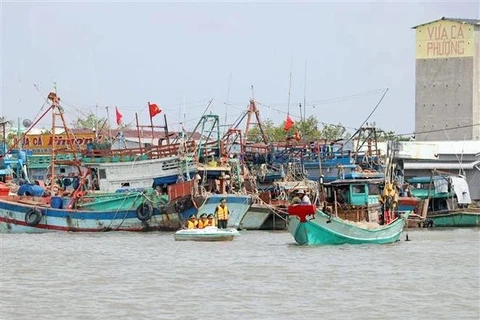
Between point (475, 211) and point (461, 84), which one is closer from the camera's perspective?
point (475, 211)

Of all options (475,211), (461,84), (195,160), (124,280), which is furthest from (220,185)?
(461,84)

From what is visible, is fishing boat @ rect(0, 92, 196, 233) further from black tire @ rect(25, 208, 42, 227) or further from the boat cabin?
the boat cabin

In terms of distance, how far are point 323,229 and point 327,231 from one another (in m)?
0.18

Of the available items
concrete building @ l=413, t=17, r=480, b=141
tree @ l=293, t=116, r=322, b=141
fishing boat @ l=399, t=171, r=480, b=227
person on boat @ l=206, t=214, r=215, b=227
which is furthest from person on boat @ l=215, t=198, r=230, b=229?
tree @ l=293, t=116, r=322, b=141

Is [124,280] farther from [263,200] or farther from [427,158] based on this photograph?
[427,158]

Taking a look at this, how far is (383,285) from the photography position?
990 inches

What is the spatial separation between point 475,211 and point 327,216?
60.9 ft

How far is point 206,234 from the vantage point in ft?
114

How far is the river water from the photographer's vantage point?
21.7 metres

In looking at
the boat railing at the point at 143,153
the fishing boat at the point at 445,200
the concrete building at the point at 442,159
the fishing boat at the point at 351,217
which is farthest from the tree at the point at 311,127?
the fishing boat at the point at 351,217

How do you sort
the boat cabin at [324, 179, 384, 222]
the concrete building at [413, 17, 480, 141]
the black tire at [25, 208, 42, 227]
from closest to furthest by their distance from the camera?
the boat cabin at [324, 179, 384, 222], the black tire at [25, 208, 42, 227], the concrete building at [413, 17, 480, 141]

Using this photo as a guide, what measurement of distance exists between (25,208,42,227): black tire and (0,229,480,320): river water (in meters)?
4.71

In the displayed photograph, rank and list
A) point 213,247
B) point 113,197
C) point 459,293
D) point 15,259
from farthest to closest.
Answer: point 113,197
point 213,247
point 15,259
point 459,293

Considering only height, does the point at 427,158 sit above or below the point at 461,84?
below
